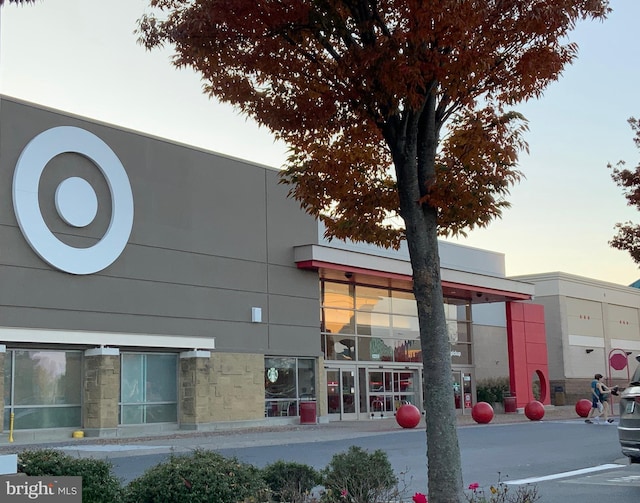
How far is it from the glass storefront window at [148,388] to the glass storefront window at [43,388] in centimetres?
156

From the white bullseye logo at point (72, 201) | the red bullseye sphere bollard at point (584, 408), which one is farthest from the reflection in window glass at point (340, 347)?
the white bullseye logo at point (72, 201)

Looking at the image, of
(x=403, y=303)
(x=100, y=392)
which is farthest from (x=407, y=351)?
(x=100, y=392)

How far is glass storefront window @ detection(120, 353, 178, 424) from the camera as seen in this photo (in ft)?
82.4

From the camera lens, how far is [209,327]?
89.9 feet

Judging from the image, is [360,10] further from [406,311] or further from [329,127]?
[406,311]

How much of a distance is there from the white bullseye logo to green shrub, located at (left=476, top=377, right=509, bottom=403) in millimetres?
22971

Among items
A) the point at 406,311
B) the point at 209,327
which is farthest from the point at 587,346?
the point at 209,327

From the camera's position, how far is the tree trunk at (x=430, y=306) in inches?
293

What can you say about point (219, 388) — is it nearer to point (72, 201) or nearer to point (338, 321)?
point (72, 201)

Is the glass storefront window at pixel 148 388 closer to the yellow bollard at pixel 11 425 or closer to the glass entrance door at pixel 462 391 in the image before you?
the yellow bollard at pixel 11 425

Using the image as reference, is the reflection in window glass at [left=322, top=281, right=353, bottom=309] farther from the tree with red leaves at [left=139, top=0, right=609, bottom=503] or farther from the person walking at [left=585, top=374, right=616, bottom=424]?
the tree with red leaves at [left=139, top=0, right=609, bottom=503]

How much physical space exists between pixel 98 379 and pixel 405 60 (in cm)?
1789

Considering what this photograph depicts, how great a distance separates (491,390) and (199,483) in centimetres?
3620

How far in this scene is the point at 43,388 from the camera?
23000 millimetres
